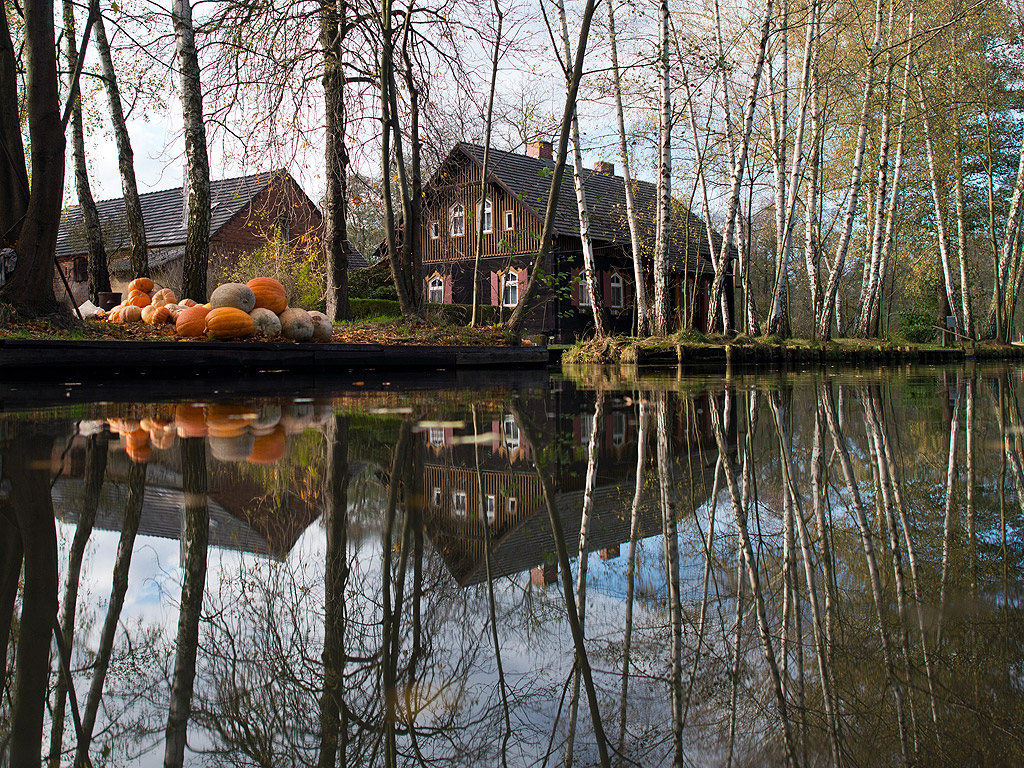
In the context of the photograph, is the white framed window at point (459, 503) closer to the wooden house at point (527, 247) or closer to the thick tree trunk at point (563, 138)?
the thick tree trunk at point (563, 138)

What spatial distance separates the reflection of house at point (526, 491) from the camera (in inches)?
70.0

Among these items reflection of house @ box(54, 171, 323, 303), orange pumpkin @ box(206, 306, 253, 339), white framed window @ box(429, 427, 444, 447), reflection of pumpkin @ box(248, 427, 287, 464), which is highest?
reflection of house @ box(54, 171, 323, 303)

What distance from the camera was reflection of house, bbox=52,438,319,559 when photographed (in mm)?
1797

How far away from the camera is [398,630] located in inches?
51.4

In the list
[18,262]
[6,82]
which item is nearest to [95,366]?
[18,262]

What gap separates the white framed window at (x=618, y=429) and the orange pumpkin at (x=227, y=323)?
16.7 feet

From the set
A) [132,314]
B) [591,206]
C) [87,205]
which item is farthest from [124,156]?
[591,206]

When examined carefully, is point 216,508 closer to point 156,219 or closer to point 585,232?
point 585,232

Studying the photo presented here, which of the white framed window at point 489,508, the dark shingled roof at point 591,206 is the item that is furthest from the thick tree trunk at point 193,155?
the dark shingled roof at point 591,206

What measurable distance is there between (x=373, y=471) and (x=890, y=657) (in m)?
1.89

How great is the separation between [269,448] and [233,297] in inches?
235

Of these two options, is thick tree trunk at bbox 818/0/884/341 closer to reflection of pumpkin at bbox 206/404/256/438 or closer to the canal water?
reflection of pumpkin at bbox 206/404/256/438

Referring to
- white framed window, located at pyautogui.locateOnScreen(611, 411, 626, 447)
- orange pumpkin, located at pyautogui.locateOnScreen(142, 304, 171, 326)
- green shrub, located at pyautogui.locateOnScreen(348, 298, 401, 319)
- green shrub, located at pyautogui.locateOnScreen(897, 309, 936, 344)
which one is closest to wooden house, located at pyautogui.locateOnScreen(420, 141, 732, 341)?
green shrub, located at pyautogui.locateOnScreen(348, 298, 401, 319)

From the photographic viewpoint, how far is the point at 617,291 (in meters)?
32.1
